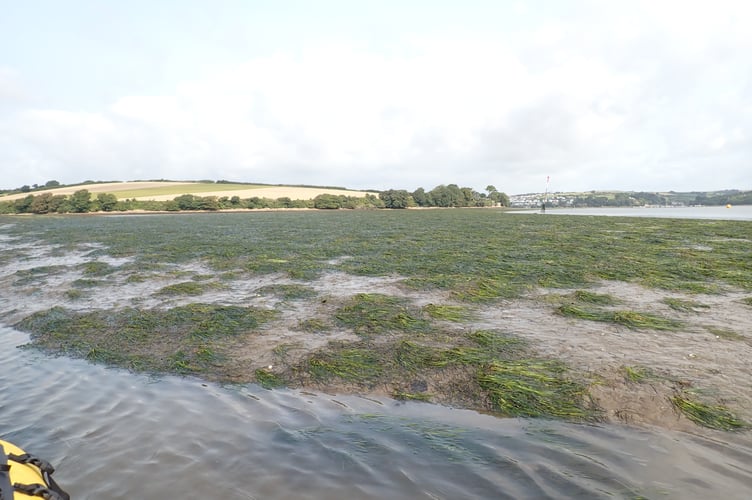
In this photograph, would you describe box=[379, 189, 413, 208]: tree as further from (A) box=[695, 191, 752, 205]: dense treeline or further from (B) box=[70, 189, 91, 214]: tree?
(A) box=[695, 191, 752, 205]: dense treeline

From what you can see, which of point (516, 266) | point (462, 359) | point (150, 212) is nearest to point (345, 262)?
point (516, 266)

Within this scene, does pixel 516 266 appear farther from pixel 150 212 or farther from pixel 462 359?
pixel 150 212

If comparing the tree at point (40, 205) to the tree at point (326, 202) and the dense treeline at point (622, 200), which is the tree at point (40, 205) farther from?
the dense treeline at point (622, 200)

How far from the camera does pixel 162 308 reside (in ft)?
26.9

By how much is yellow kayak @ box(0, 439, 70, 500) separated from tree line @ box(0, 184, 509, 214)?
71.2 metres

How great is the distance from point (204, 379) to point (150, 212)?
6882cm

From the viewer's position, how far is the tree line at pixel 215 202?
61594 millimetres

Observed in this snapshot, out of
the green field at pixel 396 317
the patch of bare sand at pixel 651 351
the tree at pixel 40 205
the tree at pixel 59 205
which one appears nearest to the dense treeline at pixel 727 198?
the green field at pixel 396 317

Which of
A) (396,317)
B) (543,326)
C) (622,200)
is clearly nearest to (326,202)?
(396,317)

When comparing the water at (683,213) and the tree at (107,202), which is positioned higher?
the tree at (107,202)

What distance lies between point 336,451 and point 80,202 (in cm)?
7256

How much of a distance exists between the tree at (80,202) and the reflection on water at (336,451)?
228ft

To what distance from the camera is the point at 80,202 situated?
60969 millimetres

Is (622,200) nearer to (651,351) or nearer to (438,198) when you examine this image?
(438,198)
